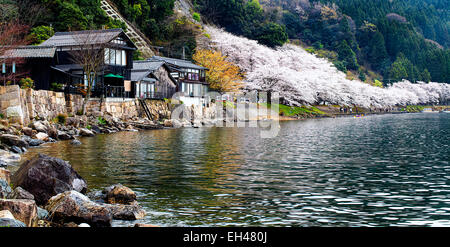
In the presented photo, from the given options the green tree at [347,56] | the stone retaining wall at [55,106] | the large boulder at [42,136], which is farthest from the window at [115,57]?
the green tree at [347,56]

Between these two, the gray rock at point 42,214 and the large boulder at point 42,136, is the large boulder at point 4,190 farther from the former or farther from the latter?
the large boulder at point 42,136

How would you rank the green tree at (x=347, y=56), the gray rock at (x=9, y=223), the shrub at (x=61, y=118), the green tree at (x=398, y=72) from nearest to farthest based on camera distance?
the gray rock at (x=9, y=223) < the shrub at (x=61, y=118) < the green tree at (x=347, y=56) < the green tree at (x=398, y=72)

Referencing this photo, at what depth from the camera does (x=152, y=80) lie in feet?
200

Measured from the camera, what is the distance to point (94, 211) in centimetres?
1171

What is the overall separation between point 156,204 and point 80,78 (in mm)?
42370

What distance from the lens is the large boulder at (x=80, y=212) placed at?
11.6 metres

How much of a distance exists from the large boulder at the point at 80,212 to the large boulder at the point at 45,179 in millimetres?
2081

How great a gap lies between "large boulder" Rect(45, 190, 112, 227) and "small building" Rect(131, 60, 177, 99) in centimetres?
4632

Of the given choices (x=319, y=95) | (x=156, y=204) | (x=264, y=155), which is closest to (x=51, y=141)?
(x=264, y=155)

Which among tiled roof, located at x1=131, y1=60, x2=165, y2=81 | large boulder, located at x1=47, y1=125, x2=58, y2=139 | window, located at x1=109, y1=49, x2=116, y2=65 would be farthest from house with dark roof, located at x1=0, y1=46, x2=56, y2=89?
large boulder, located at x1=47, y1=125, x2=58, y2=139

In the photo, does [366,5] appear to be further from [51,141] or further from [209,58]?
[51,141]

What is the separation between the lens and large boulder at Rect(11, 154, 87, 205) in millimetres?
13891

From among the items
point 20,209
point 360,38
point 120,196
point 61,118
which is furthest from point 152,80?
point 360,38

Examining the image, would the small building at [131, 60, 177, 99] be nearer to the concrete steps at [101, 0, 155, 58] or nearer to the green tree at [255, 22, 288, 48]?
the concrete steps at [101, 0, 155, 58]
